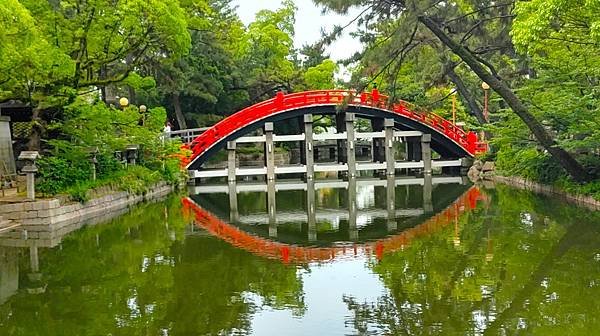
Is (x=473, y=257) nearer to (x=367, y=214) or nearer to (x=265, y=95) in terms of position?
(x=367, y=214)

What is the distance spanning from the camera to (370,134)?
29781mm

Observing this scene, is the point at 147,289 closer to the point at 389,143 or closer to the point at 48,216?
the point at 48,216

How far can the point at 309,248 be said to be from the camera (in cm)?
1223

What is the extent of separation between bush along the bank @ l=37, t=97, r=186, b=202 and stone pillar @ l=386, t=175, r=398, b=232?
8.03 meters

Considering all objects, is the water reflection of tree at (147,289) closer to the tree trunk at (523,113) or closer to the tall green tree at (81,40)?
the tall green tree at (81,40)

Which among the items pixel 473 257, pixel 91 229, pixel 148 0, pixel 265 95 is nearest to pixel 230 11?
pixel 265 95

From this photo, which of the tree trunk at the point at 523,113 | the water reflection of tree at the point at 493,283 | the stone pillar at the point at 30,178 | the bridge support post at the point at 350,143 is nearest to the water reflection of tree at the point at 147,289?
the water reflection of tree at the point at 493,283

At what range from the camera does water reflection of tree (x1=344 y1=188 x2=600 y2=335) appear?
21.9 feet

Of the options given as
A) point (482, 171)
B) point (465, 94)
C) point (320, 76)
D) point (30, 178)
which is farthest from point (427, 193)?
point (320, 76)

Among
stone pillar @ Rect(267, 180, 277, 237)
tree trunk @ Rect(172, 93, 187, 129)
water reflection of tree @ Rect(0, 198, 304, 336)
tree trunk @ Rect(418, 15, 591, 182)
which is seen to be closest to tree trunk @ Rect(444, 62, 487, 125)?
stone pillar @ Rect(267, 180, 277, 237)

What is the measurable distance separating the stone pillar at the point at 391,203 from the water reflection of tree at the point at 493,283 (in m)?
1.62

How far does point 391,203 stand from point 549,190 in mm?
4835

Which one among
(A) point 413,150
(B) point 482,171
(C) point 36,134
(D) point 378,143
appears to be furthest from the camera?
(D) point 378,143

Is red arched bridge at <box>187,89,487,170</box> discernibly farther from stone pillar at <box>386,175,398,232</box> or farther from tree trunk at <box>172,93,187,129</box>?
tree trunk at <box>172,93,187,129</box>
